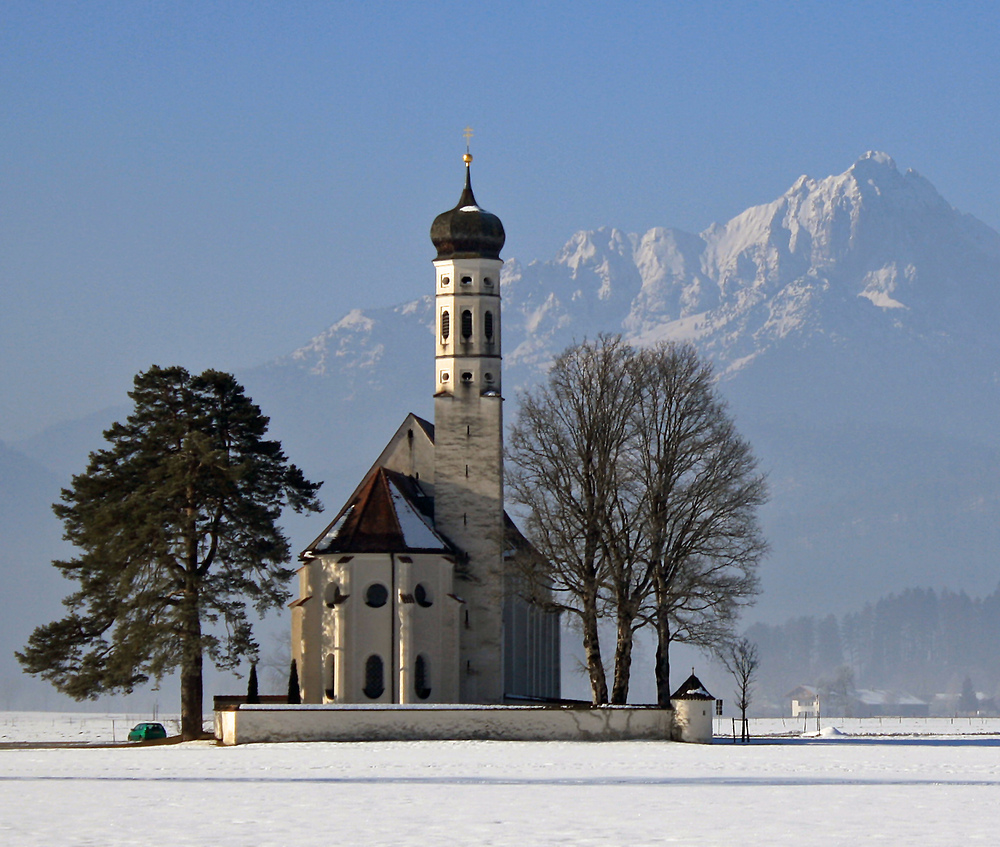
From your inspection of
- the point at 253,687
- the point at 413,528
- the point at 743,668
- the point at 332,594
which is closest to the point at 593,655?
the point at 413,528

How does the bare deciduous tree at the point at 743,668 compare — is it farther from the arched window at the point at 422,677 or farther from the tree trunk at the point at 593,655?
the arched window at the point at 422,677

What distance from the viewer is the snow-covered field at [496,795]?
32.5 m

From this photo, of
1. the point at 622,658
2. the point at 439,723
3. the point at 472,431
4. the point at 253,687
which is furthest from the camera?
the point at 472,431

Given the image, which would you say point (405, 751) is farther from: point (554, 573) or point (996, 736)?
point (996, 736)

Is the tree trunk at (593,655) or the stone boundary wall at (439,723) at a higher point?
the tree trunk at (593,655)

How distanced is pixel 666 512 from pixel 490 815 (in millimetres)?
29948

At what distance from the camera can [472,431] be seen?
72.9 meters

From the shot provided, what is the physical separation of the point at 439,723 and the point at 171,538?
1091cm

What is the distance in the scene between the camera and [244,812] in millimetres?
35875

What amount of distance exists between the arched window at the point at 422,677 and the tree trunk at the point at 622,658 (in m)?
8.26

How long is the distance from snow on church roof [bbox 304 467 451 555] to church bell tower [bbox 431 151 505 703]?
1.59 meters

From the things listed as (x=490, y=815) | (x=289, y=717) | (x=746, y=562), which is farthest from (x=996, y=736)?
(x=490, y=815)

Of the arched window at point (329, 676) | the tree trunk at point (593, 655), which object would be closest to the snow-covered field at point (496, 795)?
the tree trunk at point (593, 655)

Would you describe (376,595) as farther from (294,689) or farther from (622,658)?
(622,658)
